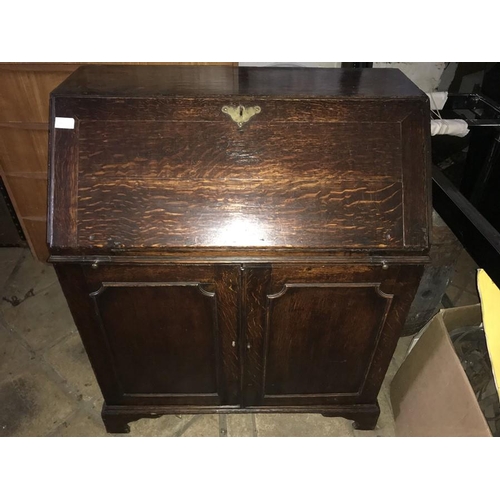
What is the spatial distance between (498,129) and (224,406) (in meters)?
1.74

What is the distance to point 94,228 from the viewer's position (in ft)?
4.40

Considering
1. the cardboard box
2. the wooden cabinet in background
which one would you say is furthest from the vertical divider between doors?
the wooden cabinet in background

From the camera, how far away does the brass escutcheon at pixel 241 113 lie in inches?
54.3

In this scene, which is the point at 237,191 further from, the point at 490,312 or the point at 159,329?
the point at 490,312

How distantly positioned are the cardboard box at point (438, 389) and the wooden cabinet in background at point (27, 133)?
1647mm

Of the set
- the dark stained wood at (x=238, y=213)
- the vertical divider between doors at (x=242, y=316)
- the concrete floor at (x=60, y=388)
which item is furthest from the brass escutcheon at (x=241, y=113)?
the concrete floor at (x=60, y=388)

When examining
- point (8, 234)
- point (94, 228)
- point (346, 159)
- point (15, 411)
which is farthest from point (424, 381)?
point (8, 234)

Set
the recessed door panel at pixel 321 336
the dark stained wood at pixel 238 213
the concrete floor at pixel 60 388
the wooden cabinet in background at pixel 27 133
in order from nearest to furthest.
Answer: the dark stained wood at pixel 238 213
the recessed door panel at pixel 321 336
the concrete floor at pixel 60 388
the wooden cabinet in background at pixel 27 133

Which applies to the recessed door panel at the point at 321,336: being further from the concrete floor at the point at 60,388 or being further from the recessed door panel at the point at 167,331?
the concrete floor at the point at 60,388

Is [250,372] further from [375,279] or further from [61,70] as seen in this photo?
[61,70]

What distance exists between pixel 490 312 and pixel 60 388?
6.73 feet

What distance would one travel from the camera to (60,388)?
2174 mm

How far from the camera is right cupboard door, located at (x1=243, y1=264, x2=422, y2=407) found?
1.42 metres

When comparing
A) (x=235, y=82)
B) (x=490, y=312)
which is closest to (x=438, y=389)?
(x=490, y=312)
